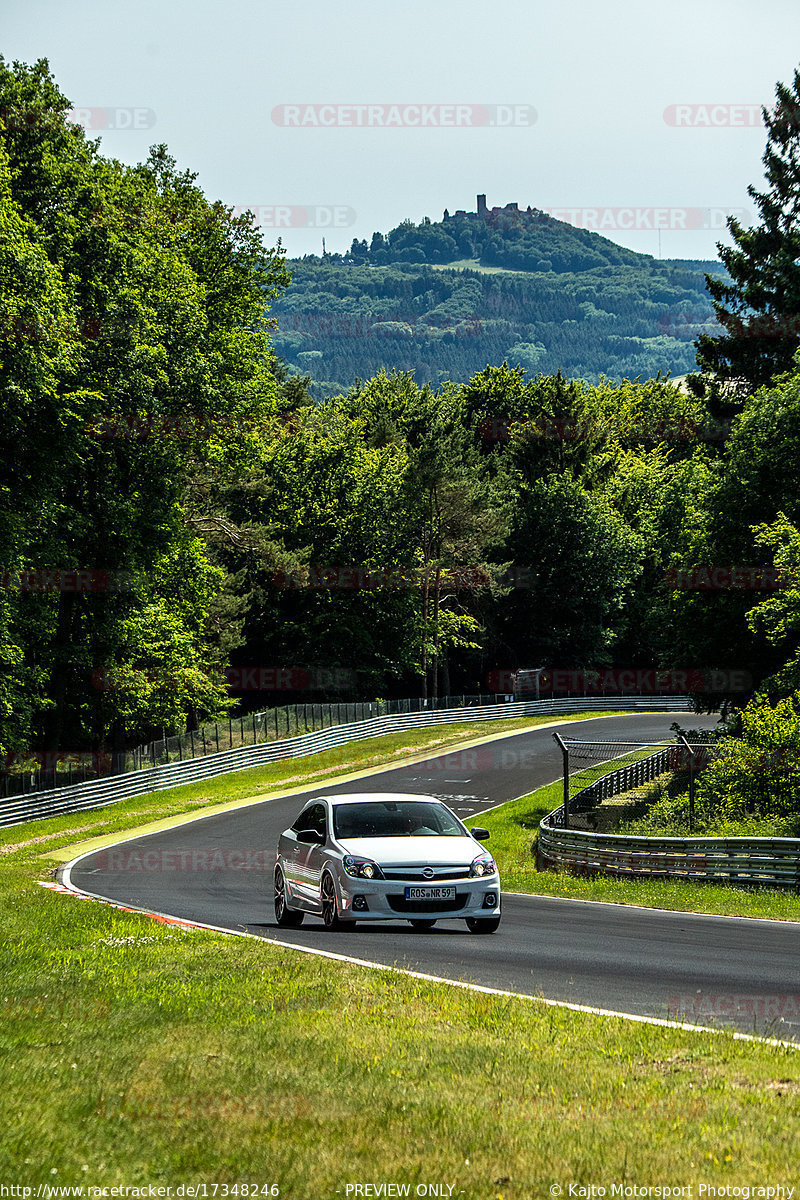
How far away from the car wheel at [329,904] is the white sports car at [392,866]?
0.04 ft

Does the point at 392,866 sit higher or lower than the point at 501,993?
higher

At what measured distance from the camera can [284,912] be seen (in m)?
15.4

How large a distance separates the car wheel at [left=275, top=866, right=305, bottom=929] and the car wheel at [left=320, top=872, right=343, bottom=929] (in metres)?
1.40

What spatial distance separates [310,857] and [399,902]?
1.50m

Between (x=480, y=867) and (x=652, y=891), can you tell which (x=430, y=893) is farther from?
(x=652, y=891)

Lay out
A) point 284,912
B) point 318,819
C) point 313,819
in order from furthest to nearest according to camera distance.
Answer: point 284,912 < point 313,819 < point 318,819

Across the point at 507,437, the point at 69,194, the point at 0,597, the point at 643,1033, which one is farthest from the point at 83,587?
the point at 507,437

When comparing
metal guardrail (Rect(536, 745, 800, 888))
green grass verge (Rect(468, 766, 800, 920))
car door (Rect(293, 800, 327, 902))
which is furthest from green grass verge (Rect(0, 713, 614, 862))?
car door (Rect(293, 800, 327, 902))

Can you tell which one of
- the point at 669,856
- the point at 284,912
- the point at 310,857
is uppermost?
the point at 310,857

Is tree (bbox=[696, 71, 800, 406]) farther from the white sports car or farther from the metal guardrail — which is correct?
the white sports car

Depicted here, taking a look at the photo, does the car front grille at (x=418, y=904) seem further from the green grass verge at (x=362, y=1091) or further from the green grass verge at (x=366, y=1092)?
the green grass verge at (x=366, y=1092)

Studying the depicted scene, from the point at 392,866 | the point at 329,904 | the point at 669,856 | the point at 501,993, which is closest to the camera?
the point at 501,993

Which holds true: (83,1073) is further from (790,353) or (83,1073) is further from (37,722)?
(790,353)

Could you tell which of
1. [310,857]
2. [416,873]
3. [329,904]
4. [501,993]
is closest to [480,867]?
[416,873]
